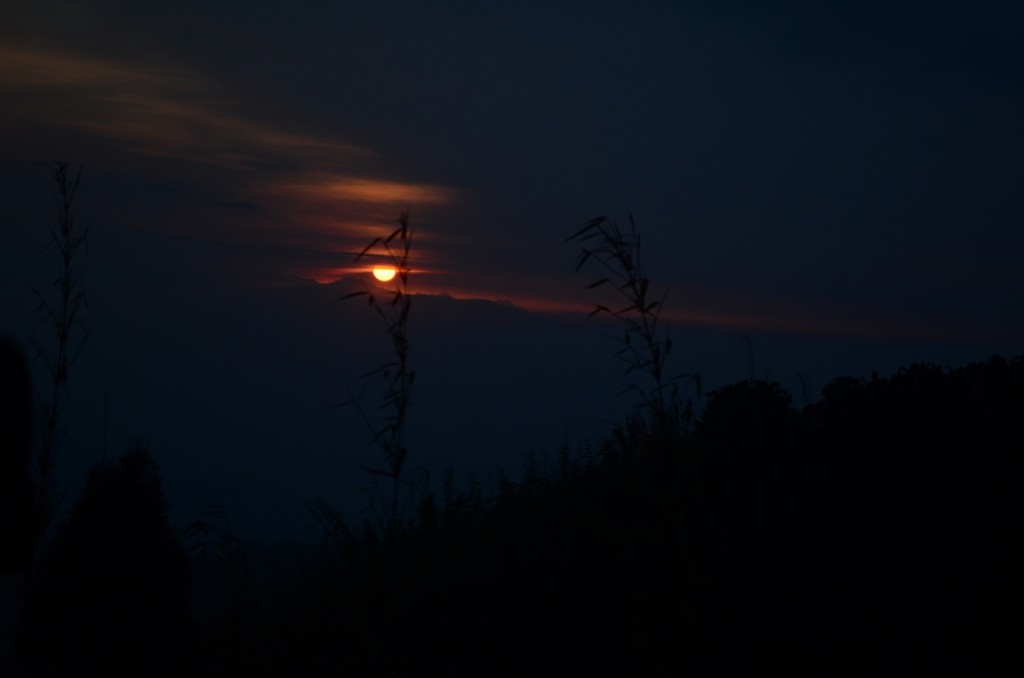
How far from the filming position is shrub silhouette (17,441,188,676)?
5.48 m

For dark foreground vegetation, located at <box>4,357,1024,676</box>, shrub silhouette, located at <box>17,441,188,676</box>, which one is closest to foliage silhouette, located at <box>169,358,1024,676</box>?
dark foreground vegetation, located at <box>4,357,1024,676</box>

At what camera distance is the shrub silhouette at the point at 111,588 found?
548 cm

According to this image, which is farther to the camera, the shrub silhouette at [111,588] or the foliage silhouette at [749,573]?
the shrub silhouette at [111,588]

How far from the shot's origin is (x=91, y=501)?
620cm

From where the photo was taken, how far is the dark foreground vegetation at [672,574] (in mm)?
4523

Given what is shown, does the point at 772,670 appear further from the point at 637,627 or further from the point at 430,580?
the point at 430,580

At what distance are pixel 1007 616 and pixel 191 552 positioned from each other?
4981mm

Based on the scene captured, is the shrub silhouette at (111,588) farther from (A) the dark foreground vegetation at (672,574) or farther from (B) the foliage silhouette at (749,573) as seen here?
(B) the foliage silhouette at (749,573)

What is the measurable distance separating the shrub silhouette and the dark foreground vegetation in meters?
0.01

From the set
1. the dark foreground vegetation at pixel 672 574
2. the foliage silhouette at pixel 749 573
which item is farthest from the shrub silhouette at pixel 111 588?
the foliage silhouette at pixel 749 573

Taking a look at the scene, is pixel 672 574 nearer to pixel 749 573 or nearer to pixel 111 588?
pixel 749 573

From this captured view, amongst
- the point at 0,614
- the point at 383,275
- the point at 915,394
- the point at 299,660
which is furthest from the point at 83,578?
the point at 915,394

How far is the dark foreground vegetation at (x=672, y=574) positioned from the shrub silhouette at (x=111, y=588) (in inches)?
0.5

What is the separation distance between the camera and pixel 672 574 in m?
4.82
